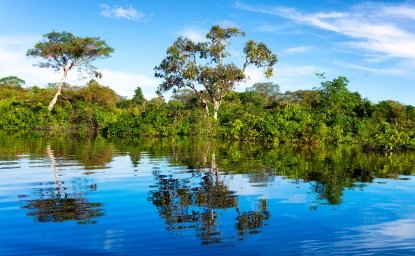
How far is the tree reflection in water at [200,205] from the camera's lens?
21.8ft

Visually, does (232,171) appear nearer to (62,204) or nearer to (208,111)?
(62,204)

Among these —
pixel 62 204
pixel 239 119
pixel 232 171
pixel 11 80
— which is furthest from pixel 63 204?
pixel 11 80

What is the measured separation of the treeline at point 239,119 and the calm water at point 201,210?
14.9 meters

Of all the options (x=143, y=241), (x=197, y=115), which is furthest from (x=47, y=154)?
(x=197, y=115)

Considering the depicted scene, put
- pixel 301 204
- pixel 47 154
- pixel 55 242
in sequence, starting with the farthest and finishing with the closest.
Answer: pixel 47 154 < pixel 301 204 < pixel 55 242

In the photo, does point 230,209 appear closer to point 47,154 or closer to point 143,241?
point 143,241

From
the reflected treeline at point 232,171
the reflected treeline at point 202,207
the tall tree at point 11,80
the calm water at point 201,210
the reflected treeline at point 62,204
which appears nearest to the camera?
the calm water at point 201,210

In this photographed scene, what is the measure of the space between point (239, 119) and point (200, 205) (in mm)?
24554

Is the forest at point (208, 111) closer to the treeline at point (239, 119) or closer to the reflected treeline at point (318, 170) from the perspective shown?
the treeline at point (239, 119)

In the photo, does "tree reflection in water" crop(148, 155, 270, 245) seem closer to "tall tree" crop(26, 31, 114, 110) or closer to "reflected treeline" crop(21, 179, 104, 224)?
"reflected treeline" crop(21, 179, 104, 224)

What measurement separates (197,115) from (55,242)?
1157 inches

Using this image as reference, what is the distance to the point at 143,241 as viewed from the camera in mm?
5969

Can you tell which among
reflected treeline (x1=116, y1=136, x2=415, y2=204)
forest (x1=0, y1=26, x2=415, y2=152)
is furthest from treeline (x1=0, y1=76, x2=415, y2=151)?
reflected treeline (x1=116, y1=136, x2=415, y2=204)

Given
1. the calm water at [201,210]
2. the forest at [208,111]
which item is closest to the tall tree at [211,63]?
the forest at [208,111]
